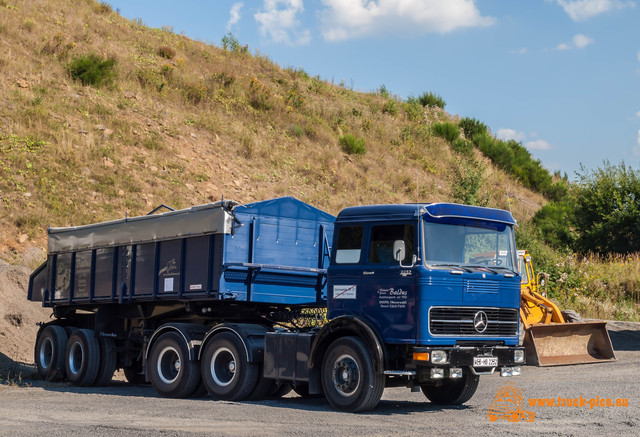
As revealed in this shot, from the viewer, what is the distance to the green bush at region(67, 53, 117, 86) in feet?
121

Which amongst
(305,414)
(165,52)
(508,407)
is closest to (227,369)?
(305,414)

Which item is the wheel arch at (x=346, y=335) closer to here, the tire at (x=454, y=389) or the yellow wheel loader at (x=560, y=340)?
the tire at (x=454, y=389)

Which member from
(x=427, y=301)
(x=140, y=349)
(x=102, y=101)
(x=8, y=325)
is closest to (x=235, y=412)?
(x=427, y=301)

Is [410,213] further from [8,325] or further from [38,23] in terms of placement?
[38,23]

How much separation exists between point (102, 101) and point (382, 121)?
67.3 feet

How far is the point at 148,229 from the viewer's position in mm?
14867

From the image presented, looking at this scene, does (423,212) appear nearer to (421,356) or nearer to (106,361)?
(421,356)

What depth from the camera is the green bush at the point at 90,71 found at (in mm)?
36812

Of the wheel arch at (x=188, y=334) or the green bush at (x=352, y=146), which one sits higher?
the green bush at (x=352, y=146)

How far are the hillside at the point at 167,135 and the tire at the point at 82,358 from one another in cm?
886

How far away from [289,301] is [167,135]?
23531mm

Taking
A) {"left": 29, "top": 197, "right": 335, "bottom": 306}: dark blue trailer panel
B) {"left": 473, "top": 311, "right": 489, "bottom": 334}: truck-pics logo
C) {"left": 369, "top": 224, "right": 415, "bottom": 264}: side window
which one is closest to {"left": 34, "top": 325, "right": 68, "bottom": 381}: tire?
{"left": 29, "top": 197, "right": 335, "bottom": 306}: dark blue trailer panel

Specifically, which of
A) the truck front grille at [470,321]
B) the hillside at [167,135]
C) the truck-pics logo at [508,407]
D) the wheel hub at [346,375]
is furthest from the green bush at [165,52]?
the truck front grille at [470,321]

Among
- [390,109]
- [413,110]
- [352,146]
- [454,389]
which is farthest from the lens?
[413,110]
